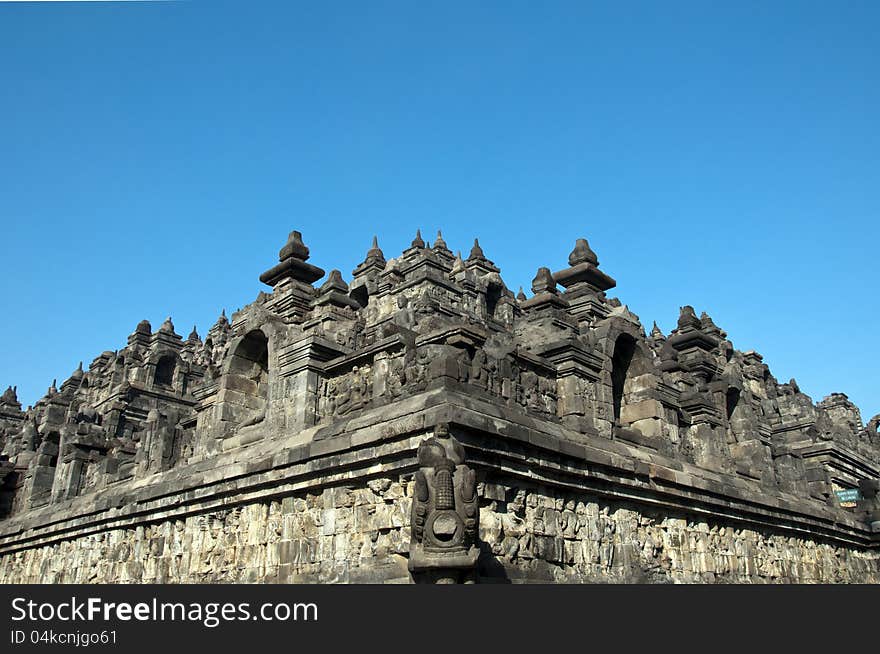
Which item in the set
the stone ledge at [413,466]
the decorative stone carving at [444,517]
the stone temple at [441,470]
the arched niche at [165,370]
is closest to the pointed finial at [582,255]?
the stone temple at [441,470]

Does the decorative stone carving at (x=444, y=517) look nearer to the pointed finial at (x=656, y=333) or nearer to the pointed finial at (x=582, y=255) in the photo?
the pointed finial at (x=582, y=255)

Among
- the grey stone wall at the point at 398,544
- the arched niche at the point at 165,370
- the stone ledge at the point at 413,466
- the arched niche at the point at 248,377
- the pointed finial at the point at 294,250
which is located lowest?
the grey stone wall at the point at 398,544

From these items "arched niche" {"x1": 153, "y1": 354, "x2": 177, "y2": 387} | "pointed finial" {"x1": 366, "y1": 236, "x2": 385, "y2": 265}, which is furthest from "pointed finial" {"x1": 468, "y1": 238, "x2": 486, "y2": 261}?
"arched niche" {"x1": 153, "y1": 354, "x2": 177, "y2": 387}

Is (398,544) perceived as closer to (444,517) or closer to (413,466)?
(413,466)

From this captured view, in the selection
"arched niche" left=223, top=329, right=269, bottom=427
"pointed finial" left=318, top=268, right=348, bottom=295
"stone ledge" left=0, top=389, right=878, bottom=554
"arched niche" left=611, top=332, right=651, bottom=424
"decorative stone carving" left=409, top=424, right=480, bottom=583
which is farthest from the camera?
"pointed finial" left=318, top=268, right=348, bottom=295

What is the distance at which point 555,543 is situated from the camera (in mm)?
9859

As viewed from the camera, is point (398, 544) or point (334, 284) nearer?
point (398, 544)

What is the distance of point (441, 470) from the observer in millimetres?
8203

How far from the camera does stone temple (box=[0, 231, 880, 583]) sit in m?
9.16

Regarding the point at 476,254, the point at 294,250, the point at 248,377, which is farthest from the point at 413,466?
the point at 476,254

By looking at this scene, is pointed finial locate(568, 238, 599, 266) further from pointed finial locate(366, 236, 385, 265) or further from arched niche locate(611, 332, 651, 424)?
pointed finial locate(366, 236, 385, 265)

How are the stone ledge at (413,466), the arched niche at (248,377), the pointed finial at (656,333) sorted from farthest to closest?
the pointed finial at (656,333), the arched niche at (248,377), the stone ledge at (413,466)

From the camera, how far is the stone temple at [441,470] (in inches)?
360
